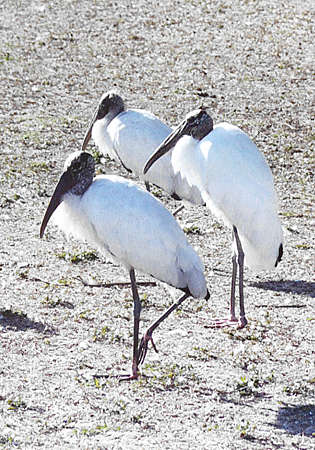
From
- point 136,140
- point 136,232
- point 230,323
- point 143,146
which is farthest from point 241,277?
point 136,140

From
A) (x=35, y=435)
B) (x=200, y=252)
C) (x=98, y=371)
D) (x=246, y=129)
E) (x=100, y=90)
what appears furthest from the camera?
(x=100, y=90)

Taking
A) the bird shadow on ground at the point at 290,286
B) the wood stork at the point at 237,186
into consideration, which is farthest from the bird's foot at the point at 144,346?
the bird shadow on ground at the point at 290,286

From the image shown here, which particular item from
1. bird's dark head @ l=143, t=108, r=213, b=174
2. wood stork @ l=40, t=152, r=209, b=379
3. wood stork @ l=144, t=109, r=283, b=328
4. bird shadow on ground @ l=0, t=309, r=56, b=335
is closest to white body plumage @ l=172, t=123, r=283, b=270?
wood stork @ l=144, t=109, r=283, b=328

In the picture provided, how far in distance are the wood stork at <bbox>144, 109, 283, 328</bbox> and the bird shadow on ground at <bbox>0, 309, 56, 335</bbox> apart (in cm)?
126

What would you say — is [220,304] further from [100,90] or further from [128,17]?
[128,17]

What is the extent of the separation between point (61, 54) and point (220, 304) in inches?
285

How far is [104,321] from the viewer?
6598mm

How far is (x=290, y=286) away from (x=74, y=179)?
229 centimetres

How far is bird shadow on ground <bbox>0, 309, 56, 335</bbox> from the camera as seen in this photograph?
20.9ft

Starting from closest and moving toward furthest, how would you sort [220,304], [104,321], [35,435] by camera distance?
[35,435]
[104,321]
[220,304]

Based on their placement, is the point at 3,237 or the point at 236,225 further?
the point at 3,237

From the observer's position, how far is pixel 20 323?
645 cm

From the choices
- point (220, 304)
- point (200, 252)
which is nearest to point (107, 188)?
point (220, 304)

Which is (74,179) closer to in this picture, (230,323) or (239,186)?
(239,186)
